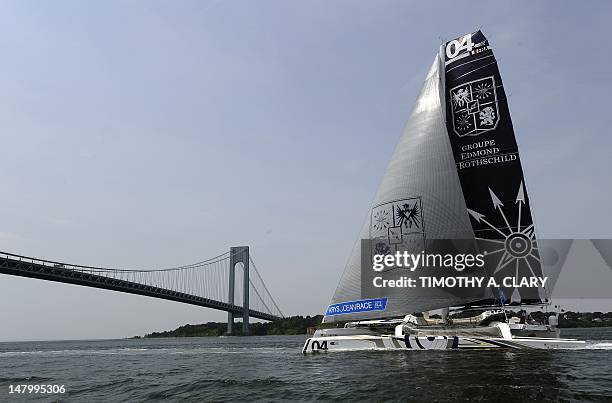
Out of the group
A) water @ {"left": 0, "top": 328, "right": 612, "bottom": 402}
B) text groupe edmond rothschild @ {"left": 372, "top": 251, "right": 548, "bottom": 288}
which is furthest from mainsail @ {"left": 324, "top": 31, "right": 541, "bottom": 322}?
water @ {"left": 0, "top": 328, "right": 612, "bottom": 402}

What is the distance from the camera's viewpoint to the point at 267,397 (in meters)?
9.70

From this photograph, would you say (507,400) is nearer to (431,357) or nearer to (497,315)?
(431,357)

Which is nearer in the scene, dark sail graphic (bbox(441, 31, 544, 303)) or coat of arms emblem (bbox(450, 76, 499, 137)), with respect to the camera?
dark sail graphic (bbox(441, 31, 544, 303))

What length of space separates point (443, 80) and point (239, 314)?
56.3 m

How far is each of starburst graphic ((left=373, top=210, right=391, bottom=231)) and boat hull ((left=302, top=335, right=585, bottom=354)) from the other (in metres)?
4.66

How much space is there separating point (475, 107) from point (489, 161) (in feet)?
8.69

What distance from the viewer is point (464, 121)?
22891 millimetres

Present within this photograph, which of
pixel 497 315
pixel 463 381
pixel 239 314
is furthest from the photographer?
pixel 239 314

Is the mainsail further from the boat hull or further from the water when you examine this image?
the water

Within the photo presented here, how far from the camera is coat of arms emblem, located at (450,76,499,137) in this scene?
73.8 feet

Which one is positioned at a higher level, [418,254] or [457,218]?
[457,218]

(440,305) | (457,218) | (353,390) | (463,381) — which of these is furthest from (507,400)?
(457,218)

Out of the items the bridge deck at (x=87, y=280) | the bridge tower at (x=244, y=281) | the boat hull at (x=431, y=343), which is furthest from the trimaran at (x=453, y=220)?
the bridge tower at (x=244, y=281)

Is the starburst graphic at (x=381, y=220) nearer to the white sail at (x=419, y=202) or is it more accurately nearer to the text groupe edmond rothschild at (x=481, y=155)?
the white sail at (x=419, y=202)
